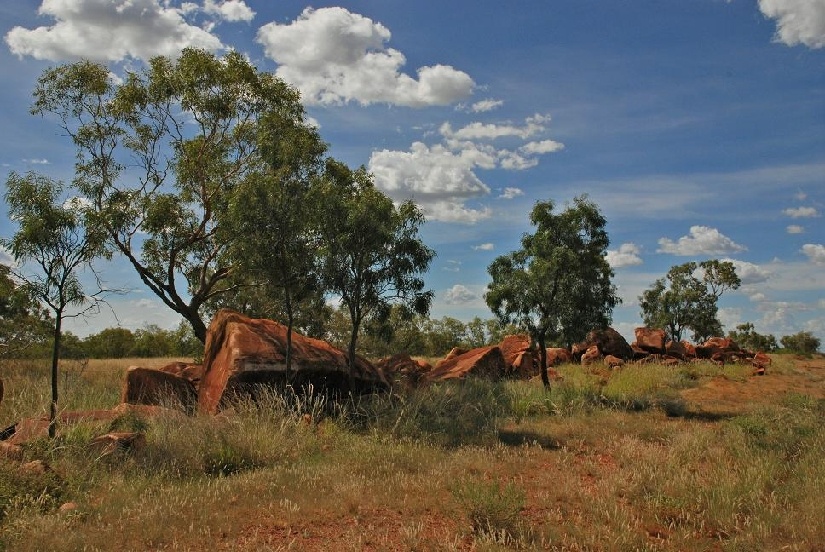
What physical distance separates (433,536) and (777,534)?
4250 mm

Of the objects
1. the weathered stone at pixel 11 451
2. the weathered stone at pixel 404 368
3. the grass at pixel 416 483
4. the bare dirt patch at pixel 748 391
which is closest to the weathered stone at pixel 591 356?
the bare dirt patch at pixel 748 391

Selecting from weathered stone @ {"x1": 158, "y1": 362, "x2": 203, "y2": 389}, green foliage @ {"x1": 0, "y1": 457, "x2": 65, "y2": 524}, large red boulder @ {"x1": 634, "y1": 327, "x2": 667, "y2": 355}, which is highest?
large red boulder @ {"x1": 634, "y1": 327, "x2": 667, "y2": 355}

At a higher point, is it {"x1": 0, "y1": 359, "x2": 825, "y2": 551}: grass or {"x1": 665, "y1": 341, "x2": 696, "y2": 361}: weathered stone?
{"x1": 665, "y1": 341, "x2": 696, "y2": 361}: weathered stone

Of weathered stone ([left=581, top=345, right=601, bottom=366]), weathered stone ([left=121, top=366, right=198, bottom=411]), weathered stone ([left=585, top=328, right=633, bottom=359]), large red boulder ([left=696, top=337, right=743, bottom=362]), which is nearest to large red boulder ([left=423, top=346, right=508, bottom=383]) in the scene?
weathered stone ([left=121, top=366, right=198, bottom=411])

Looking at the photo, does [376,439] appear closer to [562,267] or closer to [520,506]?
[520,506]

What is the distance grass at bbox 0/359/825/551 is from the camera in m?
7.48

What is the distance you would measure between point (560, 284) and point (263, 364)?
432 inches

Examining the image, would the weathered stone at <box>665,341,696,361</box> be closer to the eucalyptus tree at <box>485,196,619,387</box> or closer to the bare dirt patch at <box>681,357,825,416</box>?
the bare dirt patch at <box>681,357,825,416</box>

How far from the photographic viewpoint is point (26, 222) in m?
13.4

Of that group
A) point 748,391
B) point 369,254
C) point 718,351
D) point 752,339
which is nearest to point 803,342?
point 752,339

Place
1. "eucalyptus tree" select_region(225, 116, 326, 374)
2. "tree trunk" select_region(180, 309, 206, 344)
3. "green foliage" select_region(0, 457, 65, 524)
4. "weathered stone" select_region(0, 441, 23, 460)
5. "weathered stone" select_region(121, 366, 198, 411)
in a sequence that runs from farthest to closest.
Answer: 1. "tree trunk" select_region(180, 309, 206, 344)
2. "weathered stone" select_region(121, 366, 198, 411)
3. "eucalyptus tree" select_region(225, 116, 326, 374)
4. "weathered stone" select_region(0, 441, 23, 460)
5. "green foliage" select_region(0, 457, 65, 524)

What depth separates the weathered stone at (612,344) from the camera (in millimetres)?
35906

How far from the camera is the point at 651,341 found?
38594 mm

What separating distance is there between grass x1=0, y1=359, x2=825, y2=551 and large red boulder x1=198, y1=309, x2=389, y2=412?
1201 mm
